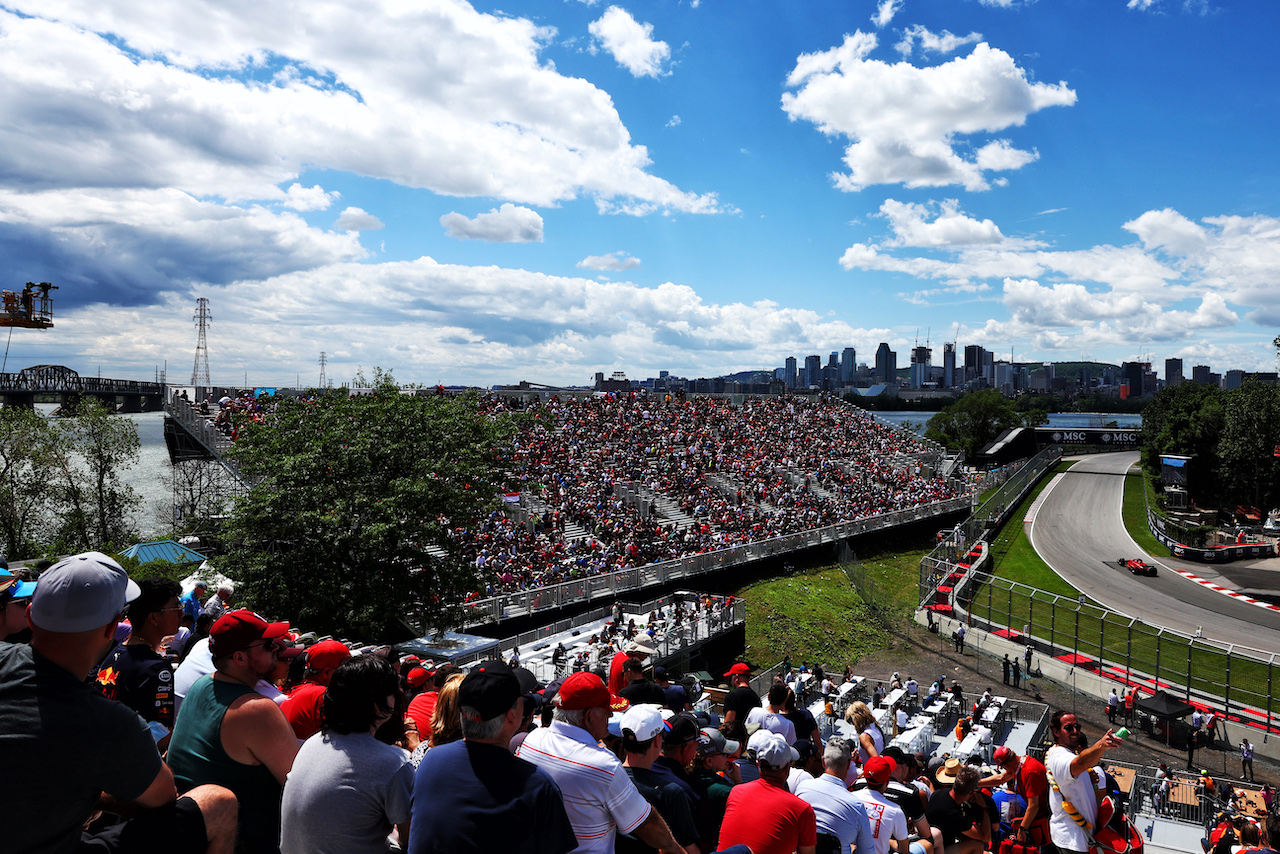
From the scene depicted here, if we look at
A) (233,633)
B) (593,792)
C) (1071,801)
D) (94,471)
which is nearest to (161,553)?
(94,471)

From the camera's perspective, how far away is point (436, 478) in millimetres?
19188

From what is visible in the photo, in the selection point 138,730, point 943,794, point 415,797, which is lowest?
point 943,794

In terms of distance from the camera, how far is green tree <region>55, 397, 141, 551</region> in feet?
92.7

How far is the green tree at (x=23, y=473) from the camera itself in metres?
26.5

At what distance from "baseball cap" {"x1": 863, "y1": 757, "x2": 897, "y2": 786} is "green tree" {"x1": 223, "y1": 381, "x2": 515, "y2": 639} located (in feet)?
45.3

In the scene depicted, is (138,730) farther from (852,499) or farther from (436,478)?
(852,499)

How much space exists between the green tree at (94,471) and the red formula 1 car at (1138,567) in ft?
162

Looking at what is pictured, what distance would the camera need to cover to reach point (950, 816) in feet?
18.9

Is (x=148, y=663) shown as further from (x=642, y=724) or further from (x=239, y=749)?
(x=642, y=724)

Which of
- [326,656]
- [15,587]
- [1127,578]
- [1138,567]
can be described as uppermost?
[15,587]

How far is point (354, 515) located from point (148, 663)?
13.5 metres

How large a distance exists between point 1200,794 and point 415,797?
Answer: 670 inches

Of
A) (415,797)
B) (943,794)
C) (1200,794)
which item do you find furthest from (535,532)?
(415,797)

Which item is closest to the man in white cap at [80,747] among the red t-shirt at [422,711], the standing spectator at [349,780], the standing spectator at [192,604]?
the standing spectator at [349,780]
